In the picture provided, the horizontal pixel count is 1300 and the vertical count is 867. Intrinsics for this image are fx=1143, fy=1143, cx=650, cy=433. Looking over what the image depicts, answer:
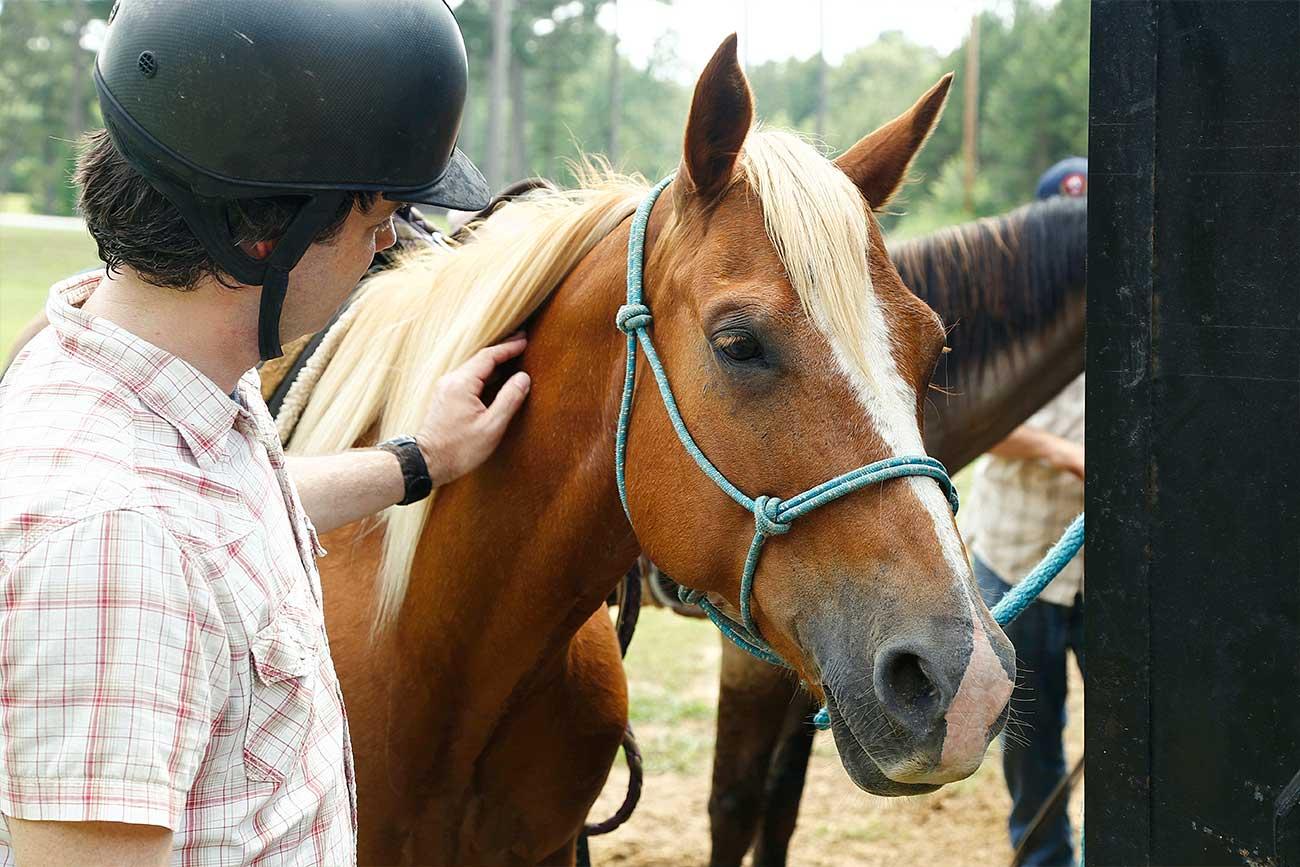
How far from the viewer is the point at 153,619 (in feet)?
3.41

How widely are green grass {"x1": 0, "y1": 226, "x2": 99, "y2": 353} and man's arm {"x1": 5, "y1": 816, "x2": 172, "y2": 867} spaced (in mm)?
9872

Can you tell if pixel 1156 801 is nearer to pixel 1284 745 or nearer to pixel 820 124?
pixel 1284 745

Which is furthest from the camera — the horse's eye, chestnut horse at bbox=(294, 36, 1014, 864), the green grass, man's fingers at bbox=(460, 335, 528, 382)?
the green grass

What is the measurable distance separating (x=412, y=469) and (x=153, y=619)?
35.5 inches

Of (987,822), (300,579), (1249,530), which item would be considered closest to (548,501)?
(300,579)

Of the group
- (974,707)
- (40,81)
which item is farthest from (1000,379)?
(40,81)

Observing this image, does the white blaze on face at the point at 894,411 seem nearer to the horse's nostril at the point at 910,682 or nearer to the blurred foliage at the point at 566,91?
the horse's nostril at the point at 910,682

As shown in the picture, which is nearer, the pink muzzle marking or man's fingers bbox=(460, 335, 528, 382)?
the pink muzzle marking

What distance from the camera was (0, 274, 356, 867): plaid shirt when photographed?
1.00 meters

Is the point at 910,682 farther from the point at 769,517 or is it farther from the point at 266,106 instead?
the point at 266,106

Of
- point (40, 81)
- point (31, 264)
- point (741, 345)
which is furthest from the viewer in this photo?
point (40, 81)

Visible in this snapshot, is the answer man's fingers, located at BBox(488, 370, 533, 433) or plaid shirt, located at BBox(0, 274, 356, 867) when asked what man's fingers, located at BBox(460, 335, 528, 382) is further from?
plaid shirt, located at BBox(0, 274, 356, 867)

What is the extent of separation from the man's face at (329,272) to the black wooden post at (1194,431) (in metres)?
0.89

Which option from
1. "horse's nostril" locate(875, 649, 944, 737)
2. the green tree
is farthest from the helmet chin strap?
the green tree
